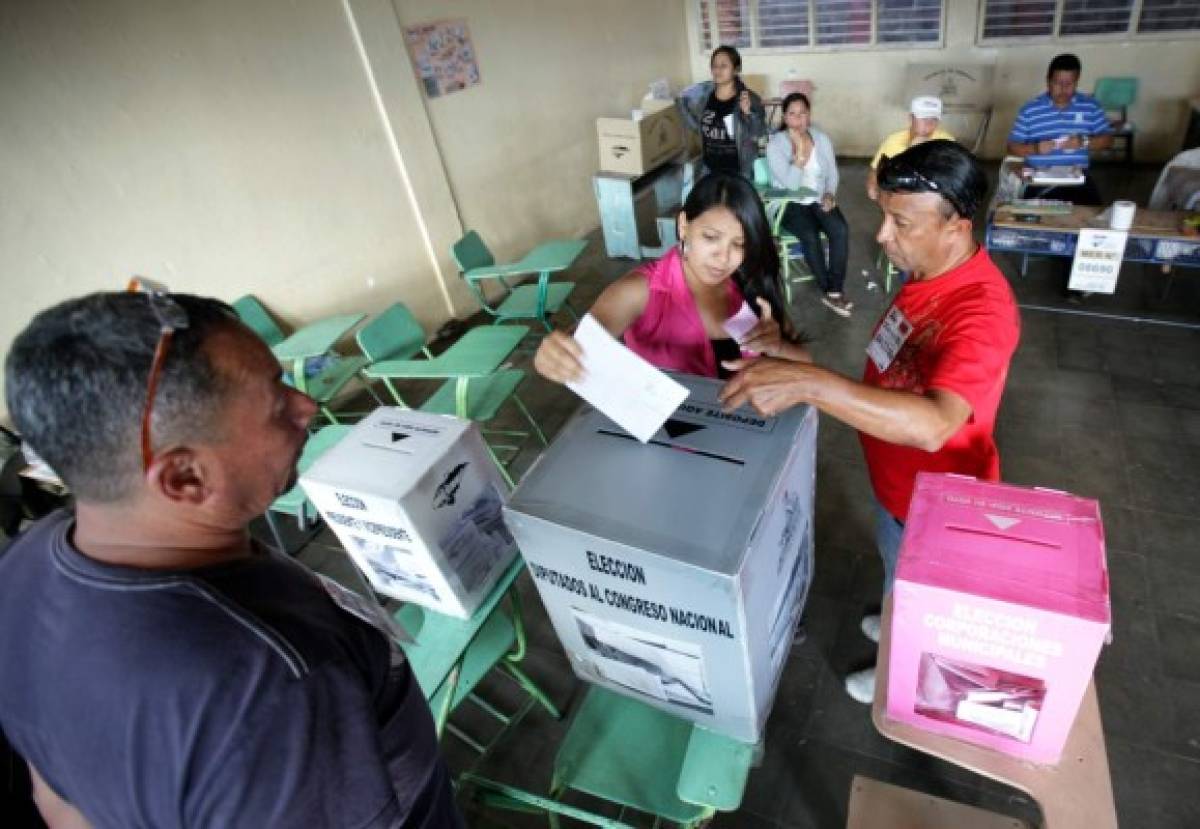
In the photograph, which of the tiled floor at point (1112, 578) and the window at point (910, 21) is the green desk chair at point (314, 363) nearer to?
the tiled floor at point (1112, 578)

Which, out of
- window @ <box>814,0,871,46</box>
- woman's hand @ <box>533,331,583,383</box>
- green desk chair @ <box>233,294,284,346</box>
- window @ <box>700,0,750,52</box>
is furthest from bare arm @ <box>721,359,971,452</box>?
window @ <box>700,0,750,52</box>

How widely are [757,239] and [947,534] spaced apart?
902 millimetres

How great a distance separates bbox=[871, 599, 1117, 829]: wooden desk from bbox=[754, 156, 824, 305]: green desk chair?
10.1 ft

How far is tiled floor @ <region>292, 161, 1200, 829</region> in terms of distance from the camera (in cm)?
181

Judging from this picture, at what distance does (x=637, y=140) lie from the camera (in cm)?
496

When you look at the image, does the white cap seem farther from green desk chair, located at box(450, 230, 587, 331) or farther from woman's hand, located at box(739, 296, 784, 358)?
woman's hand, located at box(739, 296, 784, 358)

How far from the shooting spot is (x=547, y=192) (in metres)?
5.48

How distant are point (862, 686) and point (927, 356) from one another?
3.96ft

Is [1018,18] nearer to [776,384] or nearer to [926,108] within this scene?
[926,108]

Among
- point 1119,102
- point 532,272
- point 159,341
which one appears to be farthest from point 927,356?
point 1119,102

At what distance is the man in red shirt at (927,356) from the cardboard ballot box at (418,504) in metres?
0.53

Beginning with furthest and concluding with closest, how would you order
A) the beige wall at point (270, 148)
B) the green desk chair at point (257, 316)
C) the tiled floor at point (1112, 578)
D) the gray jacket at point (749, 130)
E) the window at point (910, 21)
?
the window at point (910, 21), the gray jacket at point (749, 130), the green desk chair at point (257, 316), the beige wall at point (270, 148), the tiled floor at point (1112, 578)

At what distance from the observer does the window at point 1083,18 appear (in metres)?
5.23

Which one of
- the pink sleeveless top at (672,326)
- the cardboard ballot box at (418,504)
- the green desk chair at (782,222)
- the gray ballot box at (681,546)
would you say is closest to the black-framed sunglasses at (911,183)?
the pink sleeveless top at (672,326)
